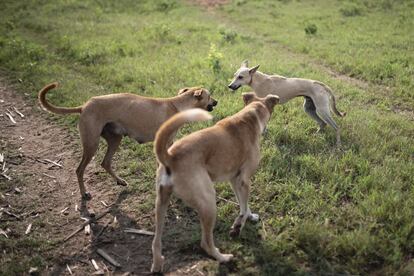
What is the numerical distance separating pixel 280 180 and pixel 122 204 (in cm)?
239

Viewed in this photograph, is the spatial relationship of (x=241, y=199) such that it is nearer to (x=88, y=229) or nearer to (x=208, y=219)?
(x=208, y=219)

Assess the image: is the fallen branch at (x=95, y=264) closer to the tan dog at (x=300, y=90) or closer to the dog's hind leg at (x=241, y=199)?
the dog's hind leg at (x=241, y=199)

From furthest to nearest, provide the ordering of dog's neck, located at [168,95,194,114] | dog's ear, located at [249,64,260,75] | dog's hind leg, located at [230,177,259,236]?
dog's ear, located at [249,64,260,75] < dog's neck, located at [168,95,194,114] < dog's hind leg, located at [230,177,259,236]

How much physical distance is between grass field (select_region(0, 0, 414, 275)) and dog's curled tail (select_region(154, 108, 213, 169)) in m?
1.41

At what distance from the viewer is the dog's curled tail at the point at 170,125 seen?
370cm

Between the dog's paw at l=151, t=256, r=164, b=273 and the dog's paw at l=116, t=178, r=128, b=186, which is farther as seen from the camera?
the dog's paw at l=116, t=178, r=128, b=186

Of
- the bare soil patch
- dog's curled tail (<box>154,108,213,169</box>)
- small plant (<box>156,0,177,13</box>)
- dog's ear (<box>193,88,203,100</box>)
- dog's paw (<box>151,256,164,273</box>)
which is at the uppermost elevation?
dog's curled tail (<box>154,108,213,169</box>)

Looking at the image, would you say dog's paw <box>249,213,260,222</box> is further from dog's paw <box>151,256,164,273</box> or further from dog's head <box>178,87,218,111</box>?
dog's head <box>178,87,218,111</box>

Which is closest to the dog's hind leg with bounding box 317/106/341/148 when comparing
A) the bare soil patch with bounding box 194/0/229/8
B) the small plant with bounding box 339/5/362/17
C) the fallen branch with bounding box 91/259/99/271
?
the fallen branch with bounding box 91/259/99/271

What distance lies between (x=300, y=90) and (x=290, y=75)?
261 centimetres

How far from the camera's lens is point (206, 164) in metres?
4.39

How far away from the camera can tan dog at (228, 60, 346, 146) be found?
776 cm

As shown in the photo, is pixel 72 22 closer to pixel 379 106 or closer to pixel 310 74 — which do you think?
pixel 310 74

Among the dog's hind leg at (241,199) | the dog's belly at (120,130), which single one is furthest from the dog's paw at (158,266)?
the dog's belly at (120,130)
